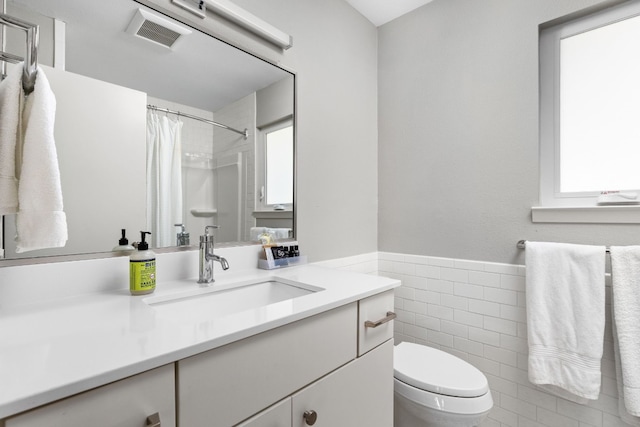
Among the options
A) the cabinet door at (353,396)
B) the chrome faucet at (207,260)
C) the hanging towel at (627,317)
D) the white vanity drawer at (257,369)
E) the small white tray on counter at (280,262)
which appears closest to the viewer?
the white vanity drawer at (257,369)

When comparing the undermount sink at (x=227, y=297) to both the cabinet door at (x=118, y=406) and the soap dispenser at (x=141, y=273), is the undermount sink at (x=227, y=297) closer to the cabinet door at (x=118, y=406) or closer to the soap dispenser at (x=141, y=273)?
the soap dispenser at (x=141, y=273)

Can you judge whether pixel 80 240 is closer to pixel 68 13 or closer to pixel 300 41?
pixel 68 13

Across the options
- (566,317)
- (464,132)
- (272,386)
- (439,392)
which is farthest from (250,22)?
(566,317)

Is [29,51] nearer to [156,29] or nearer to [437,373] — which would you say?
[156,29]

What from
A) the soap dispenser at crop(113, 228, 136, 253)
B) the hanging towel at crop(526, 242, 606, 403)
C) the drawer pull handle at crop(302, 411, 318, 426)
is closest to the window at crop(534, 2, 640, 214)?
the hanging towel at crop(526, 242, 606, 403)

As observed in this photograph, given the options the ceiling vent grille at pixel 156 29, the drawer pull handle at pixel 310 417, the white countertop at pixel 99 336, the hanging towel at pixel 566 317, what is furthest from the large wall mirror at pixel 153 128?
the hanging towel at pixel 566 317

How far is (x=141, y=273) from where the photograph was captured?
0.89m

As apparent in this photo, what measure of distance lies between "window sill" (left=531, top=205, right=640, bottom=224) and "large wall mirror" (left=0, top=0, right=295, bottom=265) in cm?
123

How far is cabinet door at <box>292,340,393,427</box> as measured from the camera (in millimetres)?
803

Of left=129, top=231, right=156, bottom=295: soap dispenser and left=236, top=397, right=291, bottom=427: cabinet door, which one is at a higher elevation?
left=129, top=231, right=156, bottom=295: soap dispenser

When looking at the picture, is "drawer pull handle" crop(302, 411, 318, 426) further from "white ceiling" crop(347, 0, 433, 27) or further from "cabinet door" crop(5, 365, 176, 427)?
"white ceiling" crop(347, 0, 433, 27)

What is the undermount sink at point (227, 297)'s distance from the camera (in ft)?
3.02

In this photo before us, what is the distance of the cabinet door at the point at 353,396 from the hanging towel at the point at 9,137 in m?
0.82

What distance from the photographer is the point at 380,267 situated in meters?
2.04
